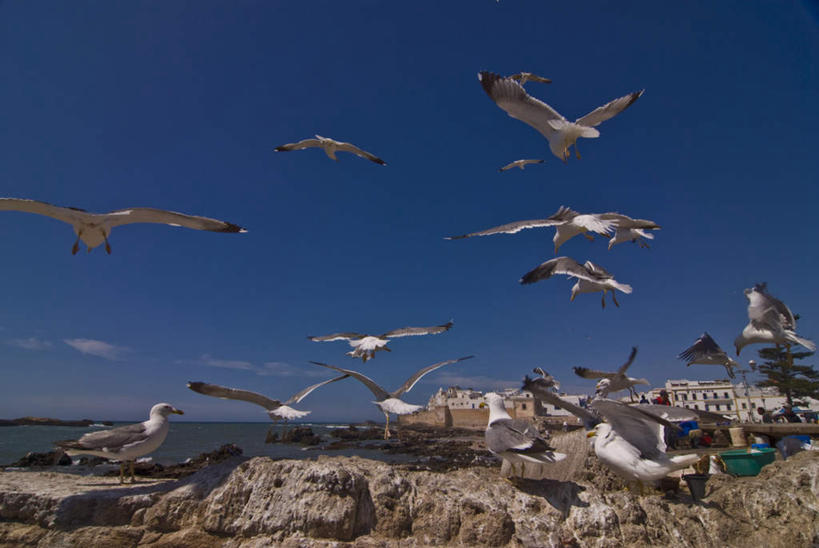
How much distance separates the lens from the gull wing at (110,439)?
4.54m

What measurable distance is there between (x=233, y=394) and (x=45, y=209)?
4072mm

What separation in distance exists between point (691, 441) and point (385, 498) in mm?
11806

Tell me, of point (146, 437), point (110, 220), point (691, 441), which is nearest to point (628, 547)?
point (146, 437)

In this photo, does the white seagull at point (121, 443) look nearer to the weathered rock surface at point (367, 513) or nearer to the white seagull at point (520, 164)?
the weathered rock surface at point (367, 513)

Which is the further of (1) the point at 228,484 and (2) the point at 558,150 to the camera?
(2) the point at 558,150

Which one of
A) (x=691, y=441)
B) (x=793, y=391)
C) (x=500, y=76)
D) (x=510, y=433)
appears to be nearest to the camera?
(x=510, y=433)

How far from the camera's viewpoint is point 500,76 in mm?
7043

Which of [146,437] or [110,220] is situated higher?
[110,220]

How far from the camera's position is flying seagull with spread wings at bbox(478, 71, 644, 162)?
688 centimetres

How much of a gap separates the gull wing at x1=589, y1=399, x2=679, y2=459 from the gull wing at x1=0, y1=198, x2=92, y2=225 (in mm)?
7304

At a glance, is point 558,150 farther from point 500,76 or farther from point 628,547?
point 628,547

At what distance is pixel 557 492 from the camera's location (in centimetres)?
397

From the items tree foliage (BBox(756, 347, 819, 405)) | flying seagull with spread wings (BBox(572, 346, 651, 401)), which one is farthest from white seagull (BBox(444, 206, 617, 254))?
tree foliage (BBox(756, 347, 819, 405))

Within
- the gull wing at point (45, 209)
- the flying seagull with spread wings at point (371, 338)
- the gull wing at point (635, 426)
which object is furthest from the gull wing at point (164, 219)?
the gull wing at point (635, 426)
